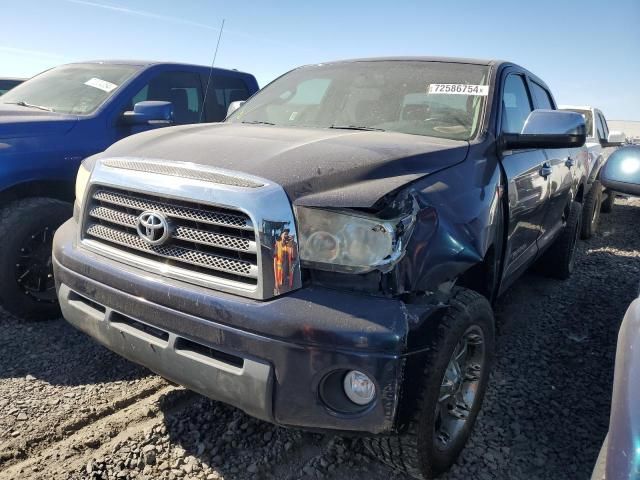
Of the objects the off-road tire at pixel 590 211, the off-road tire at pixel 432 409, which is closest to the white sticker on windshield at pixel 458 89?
the off-road tire at pixel 432 409

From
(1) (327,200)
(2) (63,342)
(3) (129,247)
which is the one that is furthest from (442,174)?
(2) (63,342)

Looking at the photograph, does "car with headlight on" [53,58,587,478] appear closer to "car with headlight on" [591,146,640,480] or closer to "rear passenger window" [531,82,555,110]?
"car with headlight on" [591,146,640,480]

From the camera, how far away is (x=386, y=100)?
2996 millimetres

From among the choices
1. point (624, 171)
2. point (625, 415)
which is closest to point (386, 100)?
point (624, 171)

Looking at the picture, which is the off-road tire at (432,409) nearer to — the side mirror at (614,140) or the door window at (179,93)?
the door window at (179,93)

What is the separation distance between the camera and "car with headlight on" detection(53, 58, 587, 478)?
5.59 feet

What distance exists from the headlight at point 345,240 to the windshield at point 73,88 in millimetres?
2906

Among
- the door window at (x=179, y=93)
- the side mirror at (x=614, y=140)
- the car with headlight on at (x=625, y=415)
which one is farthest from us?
the side mirror at (x=614, y=140)

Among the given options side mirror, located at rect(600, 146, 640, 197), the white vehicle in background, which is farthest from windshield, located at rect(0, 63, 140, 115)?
the white vehicle in background

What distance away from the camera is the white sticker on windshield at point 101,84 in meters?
4.14

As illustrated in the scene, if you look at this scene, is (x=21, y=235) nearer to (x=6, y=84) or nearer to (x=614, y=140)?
(x=6, y=84)

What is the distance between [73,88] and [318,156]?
3.17m

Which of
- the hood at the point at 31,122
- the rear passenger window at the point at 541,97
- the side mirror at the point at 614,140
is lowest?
the side mirror at the point at 614,140

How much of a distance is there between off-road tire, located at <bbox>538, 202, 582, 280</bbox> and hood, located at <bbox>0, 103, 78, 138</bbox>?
4.19 m
